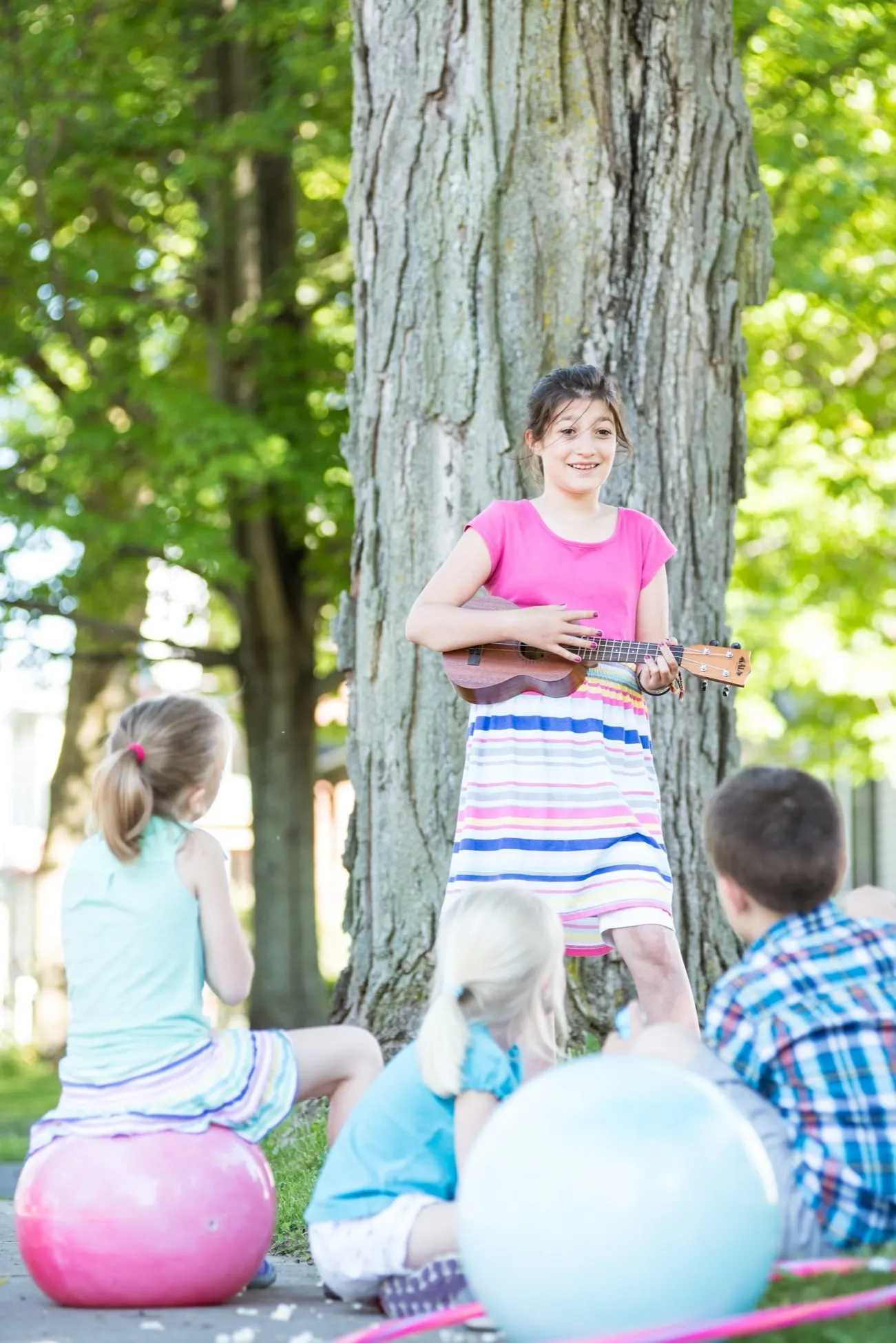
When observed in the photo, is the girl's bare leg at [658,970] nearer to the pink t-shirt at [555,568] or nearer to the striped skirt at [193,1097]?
the pink t-shirt at [555,568]

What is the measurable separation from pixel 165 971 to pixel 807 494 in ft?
35.9

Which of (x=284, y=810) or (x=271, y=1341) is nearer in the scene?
(x=271, y=1341)

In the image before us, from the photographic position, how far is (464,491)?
18.4 ft

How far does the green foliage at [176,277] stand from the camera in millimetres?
10938

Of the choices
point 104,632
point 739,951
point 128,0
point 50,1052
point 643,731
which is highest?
point 128,0

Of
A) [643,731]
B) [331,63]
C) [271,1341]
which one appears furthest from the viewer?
[331,63]

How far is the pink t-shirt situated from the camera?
14.3ft

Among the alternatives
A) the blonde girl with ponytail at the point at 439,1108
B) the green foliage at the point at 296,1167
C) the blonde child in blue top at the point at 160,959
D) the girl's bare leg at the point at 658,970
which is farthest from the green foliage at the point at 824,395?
the blonde girl with ponytail at the point at 439,1108

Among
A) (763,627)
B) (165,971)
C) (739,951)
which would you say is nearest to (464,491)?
(739,951)

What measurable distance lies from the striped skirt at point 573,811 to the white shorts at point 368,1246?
3.04ft

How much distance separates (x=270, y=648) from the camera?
12.6 m

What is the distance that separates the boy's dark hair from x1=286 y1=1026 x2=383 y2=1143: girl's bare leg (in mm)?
1100

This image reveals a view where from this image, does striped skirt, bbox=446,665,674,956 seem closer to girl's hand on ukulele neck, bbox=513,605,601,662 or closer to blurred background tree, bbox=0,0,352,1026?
girl's hand on ukulele neck, bbox=513,605,601,662

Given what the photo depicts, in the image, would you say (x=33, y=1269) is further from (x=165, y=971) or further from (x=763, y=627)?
(x=763, y=627)
